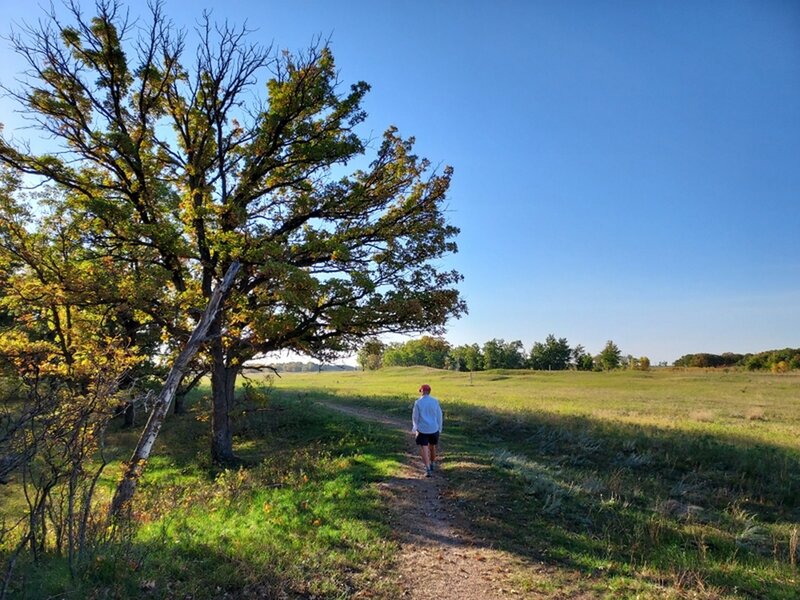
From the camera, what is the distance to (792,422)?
22.8 meters

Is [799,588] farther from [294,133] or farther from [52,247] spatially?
[52,247]

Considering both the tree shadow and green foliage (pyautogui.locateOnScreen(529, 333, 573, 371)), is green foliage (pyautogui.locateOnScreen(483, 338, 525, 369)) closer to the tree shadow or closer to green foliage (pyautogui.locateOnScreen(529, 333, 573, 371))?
green foliage (pyautogui.locateOnScreen(529, 333, 573, 371))

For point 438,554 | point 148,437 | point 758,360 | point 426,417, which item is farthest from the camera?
point 758,360

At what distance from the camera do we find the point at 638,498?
10.1m

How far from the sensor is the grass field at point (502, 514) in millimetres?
5800

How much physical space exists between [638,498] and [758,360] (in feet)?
320

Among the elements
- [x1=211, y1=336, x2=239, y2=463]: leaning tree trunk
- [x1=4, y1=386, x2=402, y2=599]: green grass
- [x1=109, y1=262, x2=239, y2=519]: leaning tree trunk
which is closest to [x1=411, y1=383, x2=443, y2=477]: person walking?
[x1=4, y1=386, x2=402, y2=599]: green grass

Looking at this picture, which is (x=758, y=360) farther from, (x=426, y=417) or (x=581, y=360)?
(x=426, y=417)

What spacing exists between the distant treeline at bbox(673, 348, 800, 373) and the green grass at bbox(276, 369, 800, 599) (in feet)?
245

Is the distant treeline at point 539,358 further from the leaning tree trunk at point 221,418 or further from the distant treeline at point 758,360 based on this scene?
the leaning tree trunk at point 221,418

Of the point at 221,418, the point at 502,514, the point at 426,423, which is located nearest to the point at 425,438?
the point at 426,423

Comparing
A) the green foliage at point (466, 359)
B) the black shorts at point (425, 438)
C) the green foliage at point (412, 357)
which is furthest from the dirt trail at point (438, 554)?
the green foliage at point (466, 359)

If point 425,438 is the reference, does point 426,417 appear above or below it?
above

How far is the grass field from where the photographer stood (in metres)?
5.80
